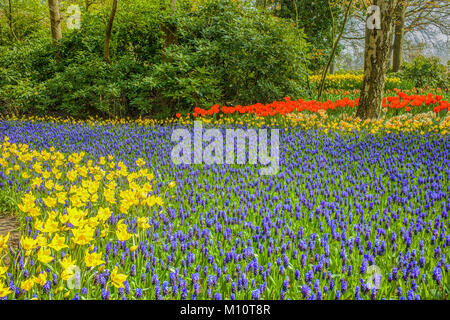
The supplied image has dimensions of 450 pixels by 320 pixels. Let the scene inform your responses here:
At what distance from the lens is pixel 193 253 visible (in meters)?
2.78

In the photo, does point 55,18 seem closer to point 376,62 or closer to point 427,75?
point 376,62

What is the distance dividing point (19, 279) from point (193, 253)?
1.09 meters

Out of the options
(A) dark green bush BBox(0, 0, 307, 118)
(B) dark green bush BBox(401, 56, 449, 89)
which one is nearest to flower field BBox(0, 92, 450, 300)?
(A) dark green bush BBox(0, 0, 307, 118)

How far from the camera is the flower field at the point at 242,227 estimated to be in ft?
7.76

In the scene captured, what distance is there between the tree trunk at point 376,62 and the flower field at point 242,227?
8.52 feet

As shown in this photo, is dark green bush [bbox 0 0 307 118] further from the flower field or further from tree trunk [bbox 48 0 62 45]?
the flower field

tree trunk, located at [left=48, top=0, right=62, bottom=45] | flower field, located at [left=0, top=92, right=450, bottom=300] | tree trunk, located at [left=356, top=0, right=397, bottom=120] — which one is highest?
tree trunk, located at [left=48, top=0, right=62, bottom=45]

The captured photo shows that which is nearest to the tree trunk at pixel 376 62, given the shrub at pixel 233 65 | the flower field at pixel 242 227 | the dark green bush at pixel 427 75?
the shrub at pixel 233 65

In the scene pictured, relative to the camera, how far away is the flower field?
237cm

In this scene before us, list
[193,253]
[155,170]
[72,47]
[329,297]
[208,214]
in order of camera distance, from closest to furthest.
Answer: [329,297] < [193,253] < [208,214] < [155,170] < [72,47]

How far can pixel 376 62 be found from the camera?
8945mm

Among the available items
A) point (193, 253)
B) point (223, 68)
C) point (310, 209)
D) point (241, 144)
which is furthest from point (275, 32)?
point (193, 253)

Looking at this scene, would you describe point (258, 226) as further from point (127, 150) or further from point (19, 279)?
point (127, 150)

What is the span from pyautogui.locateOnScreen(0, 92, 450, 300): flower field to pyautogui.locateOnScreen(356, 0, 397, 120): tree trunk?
2.60 metres
